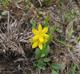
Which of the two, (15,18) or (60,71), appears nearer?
(60,71)

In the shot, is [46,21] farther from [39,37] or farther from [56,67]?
A: [56,67]

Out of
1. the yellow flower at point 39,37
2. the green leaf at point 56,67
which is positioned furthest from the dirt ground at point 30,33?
the yellow flower at point 39,37

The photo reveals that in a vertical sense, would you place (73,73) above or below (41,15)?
below

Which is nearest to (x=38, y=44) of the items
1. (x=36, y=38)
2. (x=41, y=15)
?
(x=36, y=38)

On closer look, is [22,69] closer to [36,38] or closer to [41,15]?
[36,38]

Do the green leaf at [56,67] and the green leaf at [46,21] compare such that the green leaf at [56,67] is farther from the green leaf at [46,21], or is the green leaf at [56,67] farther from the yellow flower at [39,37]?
the green leaf at [46,21]

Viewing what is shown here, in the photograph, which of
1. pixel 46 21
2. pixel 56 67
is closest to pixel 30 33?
pixel 46 21

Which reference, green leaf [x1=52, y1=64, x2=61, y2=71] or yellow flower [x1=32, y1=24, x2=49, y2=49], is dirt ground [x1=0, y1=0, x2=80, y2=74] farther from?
yellow flower [x1=32, y1=24, x2=49, y2=49]

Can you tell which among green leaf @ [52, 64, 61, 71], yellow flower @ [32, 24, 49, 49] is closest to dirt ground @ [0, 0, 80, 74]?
green leaf @ [52, 64, 61, 71]

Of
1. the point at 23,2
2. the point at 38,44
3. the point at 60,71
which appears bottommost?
the point at 60,71
